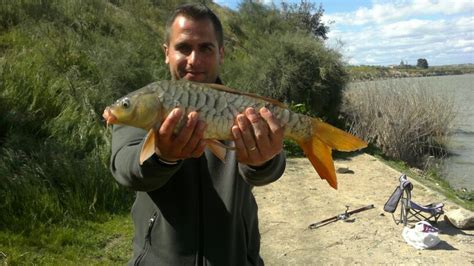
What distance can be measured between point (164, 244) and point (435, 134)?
1755cm

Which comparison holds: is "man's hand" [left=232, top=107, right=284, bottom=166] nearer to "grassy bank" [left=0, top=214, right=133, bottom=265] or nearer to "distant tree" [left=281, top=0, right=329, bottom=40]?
"grassy bank" [left=0, top=214, right=133, bottom=265]

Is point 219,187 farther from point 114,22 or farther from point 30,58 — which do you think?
point 114,22

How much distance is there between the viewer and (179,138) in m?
2.19

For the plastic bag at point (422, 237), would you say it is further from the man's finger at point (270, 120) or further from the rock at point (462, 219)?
the man's finger at point (270, 120)

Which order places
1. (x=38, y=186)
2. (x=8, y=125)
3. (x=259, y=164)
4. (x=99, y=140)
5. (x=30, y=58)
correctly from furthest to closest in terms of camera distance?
(x=30, y=58), (x=99, y=140), (x=8, y=125), (x=38, y=186), (x=259, y=164)

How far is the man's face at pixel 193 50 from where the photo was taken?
269cm

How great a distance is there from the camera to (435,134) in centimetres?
1803

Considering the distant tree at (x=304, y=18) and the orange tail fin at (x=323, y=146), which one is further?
the distant tree at (x=304, y=18)

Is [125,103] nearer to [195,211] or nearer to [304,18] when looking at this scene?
[195,211]

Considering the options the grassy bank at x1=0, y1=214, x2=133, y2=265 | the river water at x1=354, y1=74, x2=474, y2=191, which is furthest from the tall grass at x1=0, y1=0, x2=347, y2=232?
the river water at x1=354, y1=74, x2=474, y2=191

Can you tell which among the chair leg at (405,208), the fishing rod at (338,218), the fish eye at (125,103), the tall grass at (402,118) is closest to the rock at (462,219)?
the chair leg at (405,208)

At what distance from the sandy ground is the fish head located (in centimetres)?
469

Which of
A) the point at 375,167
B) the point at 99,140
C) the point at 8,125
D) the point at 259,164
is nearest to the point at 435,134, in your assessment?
the point at 375,167

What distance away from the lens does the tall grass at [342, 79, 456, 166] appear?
16.8 m
